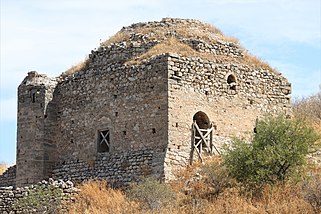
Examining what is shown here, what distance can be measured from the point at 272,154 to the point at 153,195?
10.6 feet

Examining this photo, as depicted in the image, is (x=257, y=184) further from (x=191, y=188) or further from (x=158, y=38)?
(x=158, y=38)

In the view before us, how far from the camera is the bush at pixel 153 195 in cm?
2012

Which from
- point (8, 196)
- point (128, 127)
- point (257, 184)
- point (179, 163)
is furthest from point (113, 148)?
point (257, 184)

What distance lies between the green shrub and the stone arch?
5.38 meters

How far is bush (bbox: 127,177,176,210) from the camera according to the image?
20125 mm

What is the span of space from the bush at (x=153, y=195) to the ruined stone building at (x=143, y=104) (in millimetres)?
1861

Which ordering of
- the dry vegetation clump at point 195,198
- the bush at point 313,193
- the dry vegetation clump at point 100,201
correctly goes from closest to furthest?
the bush at point 313,193, the dry vegetation clump at point 195,198, the dry vegetation clump at point 100,201

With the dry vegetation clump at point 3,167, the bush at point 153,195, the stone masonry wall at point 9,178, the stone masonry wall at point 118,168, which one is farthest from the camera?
the dry vegetation clump at point 3,167

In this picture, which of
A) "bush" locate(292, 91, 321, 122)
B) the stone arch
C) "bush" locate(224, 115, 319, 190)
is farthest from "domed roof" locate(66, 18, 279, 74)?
"bush" locate(292, 91, 321, 122)

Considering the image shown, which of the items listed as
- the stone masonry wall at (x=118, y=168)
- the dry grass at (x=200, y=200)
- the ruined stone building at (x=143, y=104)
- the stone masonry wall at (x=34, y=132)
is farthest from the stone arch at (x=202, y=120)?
the stone masonry wall at (x=34, y=132)

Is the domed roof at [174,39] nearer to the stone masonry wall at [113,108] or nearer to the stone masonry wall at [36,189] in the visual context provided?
the stone masonry wall at [113,108]

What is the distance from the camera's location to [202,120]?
81.0ft

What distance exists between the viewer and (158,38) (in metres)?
25.5

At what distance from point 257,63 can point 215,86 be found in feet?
7.90
